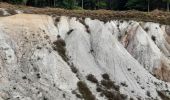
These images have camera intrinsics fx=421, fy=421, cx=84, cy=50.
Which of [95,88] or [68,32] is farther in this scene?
[68,32]

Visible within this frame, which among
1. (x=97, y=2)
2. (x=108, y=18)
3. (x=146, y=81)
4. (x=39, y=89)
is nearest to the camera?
(x=39, y=89)

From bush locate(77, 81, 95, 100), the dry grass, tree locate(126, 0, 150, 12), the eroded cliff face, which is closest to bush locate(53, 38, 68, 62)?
the eroded cliff face

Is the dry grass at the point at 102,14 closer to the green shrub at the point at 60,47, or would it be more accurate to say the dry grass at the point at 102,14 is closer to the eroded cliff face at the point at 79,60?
the eroded cliff face at the point at 79,60

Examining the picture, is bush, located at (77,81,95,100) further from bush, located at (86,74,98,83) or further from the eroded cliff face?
bush, located at (86,74,98,83)

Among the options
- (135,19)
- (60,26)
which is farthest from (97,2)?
(60,26)

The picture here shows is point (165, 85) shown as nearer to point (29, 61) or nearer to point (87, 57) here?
point (87, 57)

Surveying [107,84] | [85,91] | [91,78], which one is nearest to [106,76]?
[107,84]

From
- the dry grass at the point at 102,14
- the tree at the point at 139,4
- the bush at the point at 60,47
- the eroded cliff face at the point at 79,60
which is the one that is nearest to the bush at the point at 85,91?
the eroded cliff face at the point at 79,60

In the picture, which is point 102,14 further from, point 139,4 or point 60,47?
point 139,4

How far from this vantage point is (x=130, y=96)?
47.2m

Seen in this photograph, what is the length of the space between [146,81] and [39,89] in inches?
548

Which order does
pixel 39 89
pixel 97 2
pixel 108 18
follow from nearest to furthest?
pixel 39 89 < pixel 108 18 < pixel 97 2

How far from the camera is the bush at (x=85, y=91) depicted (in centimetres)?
4473

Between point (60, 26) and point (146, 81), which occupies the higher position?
point (60, 26)
